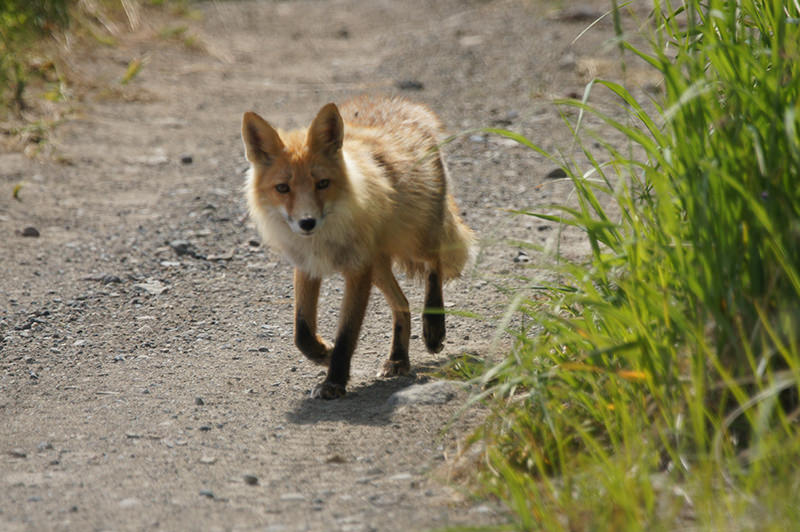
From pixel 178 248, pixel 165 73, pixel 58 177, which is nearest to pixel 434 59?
pixel 165 73

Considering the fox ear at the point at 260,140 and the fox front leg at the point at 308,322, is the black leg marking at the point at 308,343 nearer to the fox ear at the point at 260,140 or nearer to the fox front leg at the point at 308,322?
the fox front leg at the point at 308,322

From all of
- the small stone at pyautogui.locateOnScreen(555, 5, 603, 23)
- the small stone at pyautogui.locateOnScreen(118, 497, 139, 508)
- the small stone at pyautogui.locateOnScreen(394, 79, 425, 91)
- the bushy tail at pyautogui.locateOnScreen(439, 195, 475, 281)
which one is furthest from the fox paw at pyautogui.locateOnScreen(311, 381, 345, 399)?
the small stone at pyautogui.locateOnScreen(555, 5, 603, 23)

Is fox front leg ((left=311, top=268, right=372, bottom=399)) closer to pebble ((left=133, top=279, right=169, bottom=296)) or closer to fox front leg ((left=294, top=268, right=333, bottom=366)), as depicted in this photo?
fox front leg ((left=294, top=268, right=333, bottom=366))

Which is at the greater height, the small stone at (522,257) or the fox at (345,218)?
the fox at (345,218)

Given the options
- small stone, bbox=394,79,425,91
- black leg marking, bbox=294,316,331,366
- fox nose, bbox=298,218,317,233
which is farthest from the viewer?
small stone, bbox=394,79,425,91

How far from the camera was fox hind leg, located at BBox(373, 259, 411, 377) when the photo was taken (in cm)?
423

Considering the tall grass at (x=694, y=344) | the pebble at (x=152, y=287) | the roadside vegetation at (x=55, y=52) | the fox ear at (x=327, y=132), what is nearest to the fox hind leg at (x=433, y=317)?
the fox ear at (x=327, y=132)

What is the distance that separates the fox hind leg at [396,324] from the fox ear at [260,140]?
28.1 inches

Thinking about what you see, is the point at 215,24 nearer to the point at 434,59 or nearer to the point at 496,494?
the point at 434,59

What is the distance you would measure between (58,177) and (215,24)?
689 centimetres

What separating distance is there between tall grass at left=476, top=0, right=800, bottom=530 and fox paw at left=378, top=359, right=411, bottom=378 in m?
→ 1.17

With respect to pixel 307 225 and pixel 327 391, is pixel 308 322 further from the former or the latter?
pixel 307 225

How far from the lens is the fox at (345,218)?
4.00 metres

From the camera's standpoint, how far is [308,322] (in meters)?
4.19
